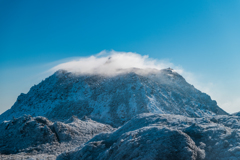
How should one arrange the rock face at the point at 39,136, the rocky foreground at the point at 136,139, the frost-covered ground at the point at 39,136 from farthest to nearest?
1. the rock face at the point at 39,136
2. the frost-covered ground at the point at 39,136
3. the rocky foreground at the point at 136,139

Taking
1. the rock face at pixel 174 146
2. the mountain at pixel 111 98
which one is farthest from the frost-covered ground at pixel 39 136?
the mountain at pixel 111 98

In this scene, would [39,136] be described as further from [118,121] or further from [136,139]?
[136,139]

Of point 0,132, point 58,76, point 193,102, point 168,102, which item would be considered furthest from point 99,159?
point 58,76

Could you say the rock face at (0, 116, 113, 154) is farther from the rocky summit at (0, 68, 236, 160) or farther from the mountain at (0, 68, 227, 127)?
the mountain at (0, 68, 227, 127)

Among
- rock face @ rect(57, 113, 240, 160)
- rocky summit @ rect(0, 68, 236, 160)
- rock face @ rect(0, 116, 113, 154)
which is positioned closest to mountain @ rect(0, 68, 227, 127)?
rocky summit @ rect(0, 68, 236, 160)

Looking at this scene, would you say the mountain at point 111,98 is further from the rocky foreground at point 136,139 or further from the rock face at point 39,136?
the rocky foreground at point 136,139

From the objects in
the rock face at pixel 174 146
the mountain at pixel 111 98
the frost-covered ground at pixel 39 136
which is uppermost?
the mountain at pixel 111 98

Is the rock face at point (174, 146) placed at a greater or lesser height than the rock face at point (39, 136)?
lesser

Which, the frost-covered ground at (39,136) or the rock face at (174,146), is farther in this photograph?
the frost-covered ground at (39,136)
